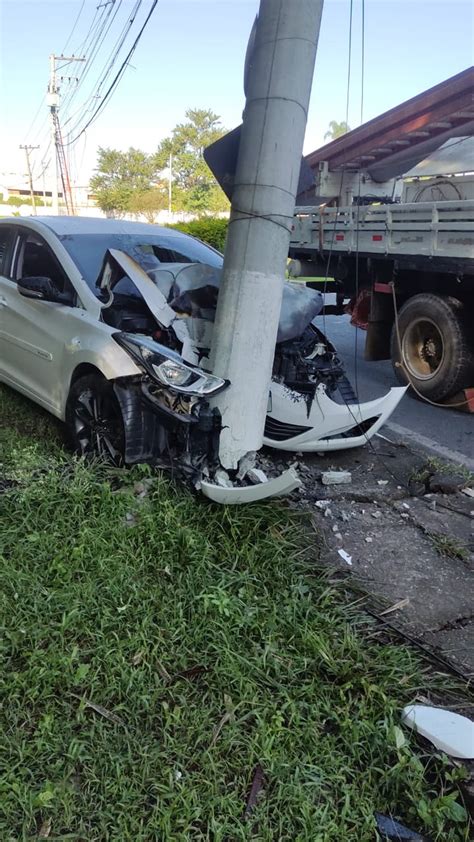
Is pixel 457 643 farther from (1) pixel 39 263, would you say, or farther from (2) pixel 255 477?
(1) pixel 39 263

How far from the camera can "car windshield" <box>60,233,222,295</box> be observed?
4.66 meters

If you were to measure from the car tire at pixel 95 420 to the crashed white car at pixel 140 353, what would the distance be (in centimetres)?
1

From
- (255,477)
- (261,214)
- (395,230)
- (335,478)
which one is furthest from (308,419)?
(395,230)

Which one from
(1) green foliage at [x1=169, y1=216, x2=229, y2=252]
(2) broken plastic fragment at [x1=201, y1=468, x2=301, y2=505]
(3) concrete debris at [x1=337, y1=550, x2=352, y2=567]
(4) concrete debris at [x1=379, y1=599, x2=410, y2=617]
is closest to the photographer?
(4) concrete debris at [x1=379, y1=599, x2=410, y2=617]

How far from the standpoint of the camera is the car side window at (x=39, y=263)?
472cm

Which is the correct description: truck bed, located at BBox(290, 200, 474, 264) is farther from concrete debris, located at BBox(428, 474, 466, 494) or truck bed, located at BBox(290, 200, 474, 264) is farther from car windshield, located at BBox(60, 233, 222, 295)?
concrete debris, located at BBox(428, 474, 466, 494)

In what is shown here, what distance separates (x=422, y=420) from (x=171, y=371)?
3.27 metres

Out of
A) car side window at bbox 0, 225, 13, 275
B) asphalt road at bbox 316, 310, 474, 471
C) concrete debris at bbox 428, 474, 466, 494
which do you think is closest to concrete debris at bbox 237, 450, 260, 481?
concrete debris at bbox 428, 474, 466, 494

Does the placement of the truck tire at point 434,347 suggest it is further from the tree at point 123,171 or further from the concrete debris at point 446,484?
the tree at point 123,171

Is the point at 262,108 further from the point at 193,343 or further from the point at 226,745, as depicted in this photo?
the point at 226,745

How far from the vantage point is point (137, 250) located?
5.00 meters

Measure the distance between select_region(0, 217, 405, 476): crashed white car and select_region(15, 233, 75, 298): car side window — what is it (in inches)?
0.6

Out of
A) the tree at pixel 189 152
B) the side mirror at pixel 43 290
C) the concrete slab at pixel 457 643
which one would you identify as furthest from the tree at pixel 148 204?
the concrete slab at pixel 457 643

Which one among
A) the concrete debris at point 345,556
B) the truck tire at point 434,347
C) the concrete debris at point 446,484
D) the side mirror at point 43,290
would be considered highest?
the side mirror at point 43,290
